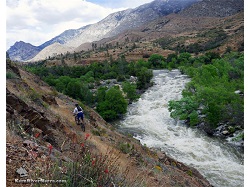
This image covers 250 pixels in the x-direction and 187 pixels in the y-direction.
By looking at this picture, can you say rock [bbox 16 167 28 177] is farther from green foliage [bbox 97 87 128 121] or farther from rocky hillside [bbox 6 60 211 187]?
green foliage [bbox 97 87 128 121]

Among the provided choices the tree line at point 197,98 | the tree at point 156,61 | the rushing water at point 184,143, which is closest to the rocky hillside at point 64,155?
the rushing water at point 184,143

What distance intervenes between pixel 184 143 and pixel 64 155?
15.5m

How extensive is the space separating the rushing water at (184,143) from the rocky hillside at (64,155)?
293cm

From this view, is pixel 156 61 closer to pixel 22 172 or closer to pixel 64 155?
pixel 64 155

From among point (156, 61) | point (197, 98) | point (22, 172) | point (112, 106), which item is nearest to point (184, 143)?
point (197, 98)

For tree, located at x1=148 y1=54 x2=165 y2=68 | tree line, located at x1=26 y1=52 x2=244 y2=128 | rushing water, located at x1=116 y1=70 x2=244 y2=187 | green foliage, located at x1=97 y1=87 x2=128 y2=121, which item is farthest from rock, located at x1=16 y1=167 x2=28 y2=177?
tree, located at x1=148 y1=54 x2=165 y2=68

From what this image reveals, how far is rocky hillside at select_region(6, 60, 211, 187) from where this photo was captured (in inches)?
164

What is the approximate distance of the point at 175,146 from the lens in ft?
66.1

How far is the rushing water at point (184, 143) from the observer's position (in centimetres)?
1597

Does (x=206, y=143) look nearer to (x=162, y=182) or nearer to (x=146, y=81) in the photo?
(x=162, y=182)

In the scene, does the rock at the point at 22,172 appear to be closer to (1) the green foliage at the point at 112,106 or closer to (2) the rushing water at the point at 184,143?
(2) the rushing water at the point at 184,143

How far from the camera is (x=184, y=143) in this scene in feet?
68.1

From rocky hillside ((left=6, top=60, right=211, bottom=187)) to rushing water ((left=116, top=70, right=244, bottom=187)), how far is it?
293cm

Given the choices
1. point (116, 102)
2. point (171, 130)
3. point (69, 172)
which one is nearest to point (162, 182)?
point (69, 172)
